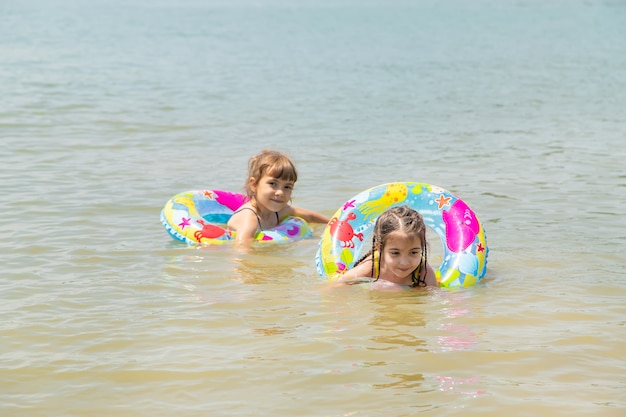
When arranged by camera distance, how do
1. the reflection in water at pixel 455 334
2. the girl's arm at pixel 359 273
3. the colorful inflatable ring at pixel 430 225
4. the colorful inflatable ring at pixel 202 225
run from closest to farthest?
the reflection in water at pixel 455 334
the girl's arm at pixel 359 273
the colorful inflatable ring at pixel 430 225
the colorful inflatable ring at pixel 202 225

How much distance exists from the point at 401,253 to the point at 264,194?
2.18 metres

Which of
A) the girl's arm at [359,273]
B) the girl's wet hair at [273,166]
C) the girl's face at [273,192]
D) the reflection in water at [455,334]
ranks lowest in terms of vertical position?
the reflection in water at [455,334]

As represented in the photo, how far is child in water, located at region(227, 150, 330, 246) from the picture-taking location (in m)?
7.38

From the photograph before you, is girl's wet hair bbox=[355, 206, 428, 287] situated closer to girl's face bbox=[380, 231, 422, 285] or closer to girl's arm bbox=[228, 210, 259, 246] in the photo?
girl's face bbox=[380, 231, 422, 285]

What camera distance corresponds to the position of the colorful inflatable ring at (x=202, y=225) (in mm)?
7348

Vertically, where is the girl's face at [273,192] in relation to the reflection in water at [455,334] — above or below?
above

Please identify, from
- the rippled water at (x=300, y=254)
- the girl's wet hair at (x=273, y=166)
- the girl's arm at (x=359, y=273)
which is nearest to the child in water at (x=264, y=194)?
the girl's wet hair at (x=273, y=166)

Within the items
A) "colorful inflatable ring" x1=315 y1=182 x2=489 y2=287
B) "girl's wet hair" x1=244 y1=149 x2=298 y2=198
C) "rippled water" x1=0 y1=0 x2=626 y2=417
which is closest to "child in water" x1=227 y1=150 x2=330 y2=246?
"girl's wet hair" x1=244 y1=149 x2=298 y2=198

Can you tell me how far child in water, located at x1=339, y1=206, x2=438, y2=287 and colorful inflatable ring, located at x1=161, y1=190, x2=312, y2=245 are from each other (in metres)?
1.69

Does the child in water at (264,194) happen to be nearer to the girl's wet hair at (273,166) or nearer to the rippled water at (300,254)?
the girl's wet hair at (273,166)

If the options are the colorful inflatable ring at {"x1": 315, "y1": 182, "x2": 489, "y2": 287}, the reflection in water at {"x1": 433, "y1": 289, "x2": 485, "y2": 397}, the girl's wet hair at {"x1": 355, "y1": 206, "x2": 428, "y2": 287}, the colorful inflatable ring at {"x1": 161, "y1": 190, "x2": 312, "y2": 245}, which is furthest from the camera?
the colorful inflatable ring at {"x1": 161, "y1": 190, "x2": 312, "y2": 245}

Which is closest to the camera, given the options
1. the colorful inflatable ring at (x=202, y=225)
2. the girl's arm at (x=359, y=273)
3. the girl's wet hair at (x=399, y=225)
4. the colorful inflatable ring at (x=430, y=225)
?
the girl's wet hair at (x=399, y=225)

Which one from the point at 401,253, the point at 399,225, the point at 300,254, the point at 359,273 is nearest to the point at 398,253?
the point at 401,253

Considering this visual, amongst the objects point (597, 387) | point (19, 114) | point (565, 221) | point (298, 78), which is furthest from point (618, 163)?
point (298, 78)
